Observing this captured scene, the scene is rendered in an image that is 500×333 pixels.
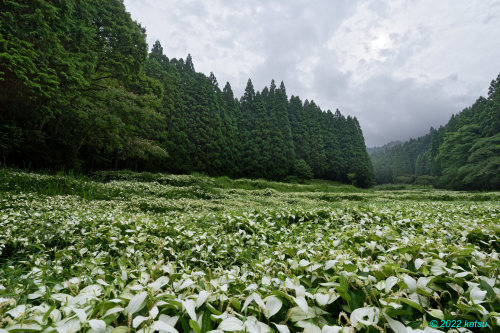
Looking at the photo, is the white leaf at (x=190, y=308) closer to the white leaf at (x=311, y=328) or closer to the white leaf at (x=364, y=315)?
the white leaf at (x=311, y=328)

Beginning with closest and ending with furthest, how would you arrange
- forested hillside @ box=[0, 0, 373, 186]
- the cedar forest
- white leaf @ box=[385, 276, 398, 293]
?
white leaf @ box=[385, 276, 398, 293], forested hillside @ box=[0, 0, 373, 186], the cedar forest

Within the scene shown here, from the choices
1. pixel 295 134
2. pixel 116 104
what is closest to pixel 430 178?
pixel 295 134

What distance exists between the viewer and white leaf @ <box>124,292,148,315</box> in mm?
977

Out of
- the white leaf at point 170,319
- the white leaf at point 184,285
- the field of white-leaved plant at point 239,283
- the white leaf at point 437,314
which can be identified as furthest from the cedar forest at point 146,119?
the white leaf at point 437,314

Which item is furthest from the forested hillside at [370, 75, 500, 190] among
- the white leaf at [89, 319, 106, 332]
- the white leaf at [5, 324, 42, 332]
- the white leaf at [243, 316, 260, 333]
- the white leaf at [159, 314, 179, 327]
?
the white leaf at [5, 324, 42, 332]

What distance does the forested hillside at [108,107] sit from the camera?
232 inches

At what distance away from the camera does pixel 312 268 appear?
1448 mm

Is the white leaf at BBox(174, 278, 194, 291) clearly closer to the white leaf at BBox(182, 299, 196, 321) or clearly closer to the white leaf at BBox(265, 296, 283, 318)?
the white leaf at BBox(182, 299, 196, 321)

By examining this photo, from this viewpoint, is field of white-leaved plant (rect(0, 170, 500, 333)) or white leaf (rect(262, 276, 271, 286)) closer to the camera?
field of white-leaved plant (rect(0, 170, 500, 333))

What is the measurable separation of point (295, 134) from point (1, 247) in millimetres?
35386

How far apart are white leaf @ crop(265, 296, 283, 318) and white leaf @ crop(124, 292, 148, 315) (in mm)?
587

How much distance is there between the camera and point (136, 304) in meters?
1.00

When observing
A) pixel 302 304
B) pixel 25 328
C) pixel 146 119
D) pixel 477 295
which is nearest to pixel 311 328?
pixel 302 304

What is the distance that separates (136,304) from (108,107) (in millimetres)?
10373
